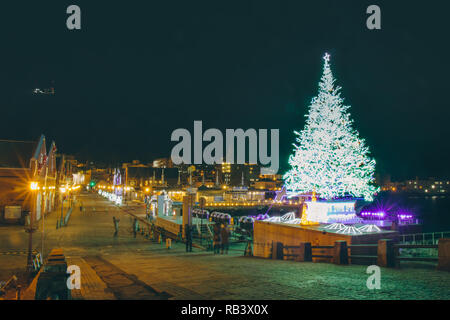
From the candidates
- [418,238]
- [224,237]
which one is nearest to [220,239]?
[224,237]

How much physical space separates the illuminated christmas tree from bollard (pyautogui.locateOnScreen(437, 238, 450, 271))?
1387 cm

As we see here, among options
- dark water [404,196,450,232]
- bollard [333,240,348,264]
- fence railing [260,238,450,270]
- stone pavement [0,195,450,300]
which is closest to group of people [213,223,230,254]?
fence railing [260,238,450,270]

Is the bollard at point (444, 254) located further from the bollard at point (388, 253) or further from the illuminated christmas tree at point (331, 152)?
the illuminated christmas tree at point (331, 152)

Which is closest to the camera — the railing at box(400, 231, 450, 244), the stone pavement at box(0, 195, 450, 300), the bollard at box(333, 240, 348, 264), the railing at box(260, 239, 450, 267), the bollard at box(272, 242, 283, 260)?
the stone pavement at box(0, 195, 450, 300)

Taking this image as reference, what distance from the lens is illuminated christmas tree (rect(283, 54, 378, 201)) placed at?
2461cm

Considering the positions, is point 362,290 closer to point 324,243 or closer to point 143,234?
point 324,243

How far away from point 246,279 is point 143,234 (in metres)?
20.3

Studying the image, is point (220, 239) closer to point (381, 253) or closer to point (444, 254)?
point (381, 253)

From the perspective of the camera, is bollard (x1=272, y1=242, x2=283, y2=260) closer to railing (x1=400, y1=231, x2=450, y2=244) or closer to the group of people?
the group of people

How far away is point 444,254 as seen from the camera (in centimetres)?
1083

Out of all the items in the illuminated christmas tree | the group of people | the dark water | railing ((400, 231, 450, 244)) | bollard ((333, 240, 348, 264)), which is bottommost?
the dark water

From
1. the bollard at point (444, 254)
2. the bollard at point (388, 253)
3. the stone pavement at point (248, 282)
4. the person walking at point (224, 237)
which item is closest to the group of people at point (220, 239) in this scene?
the person walking at point (224, 237)

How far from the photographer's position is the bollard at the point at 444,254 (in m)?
10.8

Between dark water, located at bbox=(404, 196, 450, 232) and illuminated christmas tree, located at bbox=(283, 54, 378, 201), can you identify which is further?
dark water, located at bbox=(404, 196, 450, 232)
